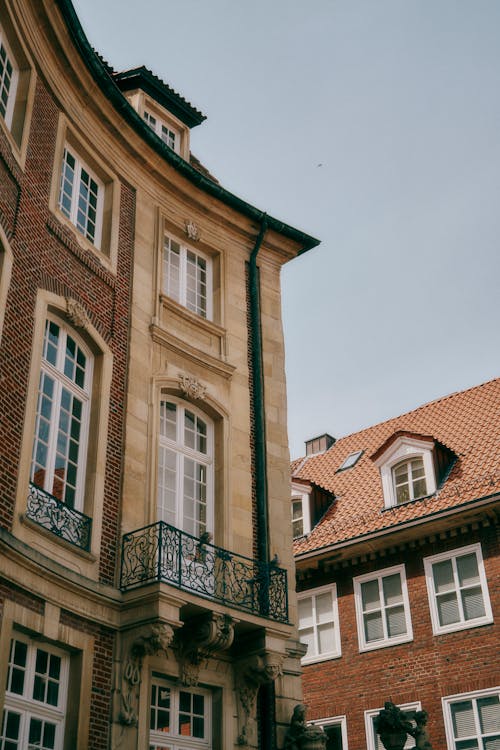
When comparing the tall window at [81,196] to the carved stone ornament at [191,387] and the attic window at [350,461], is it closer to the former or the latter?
the carved stone ornament at [191,387]

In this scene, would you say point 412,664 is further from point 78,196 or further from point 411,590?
point 78,196

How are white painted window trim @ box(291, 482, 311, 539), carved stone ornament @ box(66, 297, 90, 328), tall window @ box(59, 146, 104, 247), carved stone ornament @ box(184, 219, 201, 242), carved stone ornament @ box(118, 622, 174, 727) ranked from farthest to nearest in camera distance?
1. white painted window trim @ box(291, 482, 311, 539)
2. carved stone ornament @ box(184, 219, 201, 242)
3. tall window @ box(59, 146, 104, 247)
4. carved stone ornament @ box(66, 297, 90, 328)
5. carved stone ornament @ box(118, 622, 174, 727)

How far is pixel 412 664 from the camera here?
20969mm

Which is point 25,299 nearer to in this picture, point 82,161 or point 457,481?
point 82,161

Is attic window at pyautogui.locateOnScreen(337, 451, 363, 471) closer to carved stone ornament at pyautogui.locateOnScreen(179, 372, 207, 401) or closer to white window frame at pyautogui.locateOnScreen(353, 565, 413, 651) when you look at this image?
white window frame at pyautogui.locateOnScreen(353, 565, 413, 651)

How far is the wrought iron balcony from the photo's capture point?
462 inches

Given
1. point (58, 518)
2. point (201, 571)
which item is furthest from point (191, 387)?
point (58, 518)

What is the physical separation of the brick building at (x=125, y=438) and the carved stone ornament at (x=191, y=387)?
0.03m

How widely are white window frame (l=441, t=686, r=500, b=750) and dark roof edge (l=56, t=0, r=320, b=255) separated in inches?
383

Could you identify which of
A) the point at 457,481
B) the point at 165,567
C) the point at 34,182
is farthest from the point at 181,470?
the point at 457,481

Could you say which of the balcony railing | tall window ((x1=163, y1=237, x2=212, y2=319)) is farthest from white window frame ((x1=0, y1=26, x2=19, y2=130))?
the balcony railing

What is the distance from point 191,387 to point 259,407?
1783 mm

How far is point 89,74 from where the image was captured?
15.5 meters

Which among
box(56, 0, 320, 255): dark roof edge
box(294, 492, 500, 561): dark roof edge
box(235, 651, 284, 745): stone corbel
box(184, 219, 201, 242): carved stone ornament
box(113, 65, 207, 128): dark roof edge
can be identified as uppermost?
box(113, 65, 207, 128): dark roof edge
